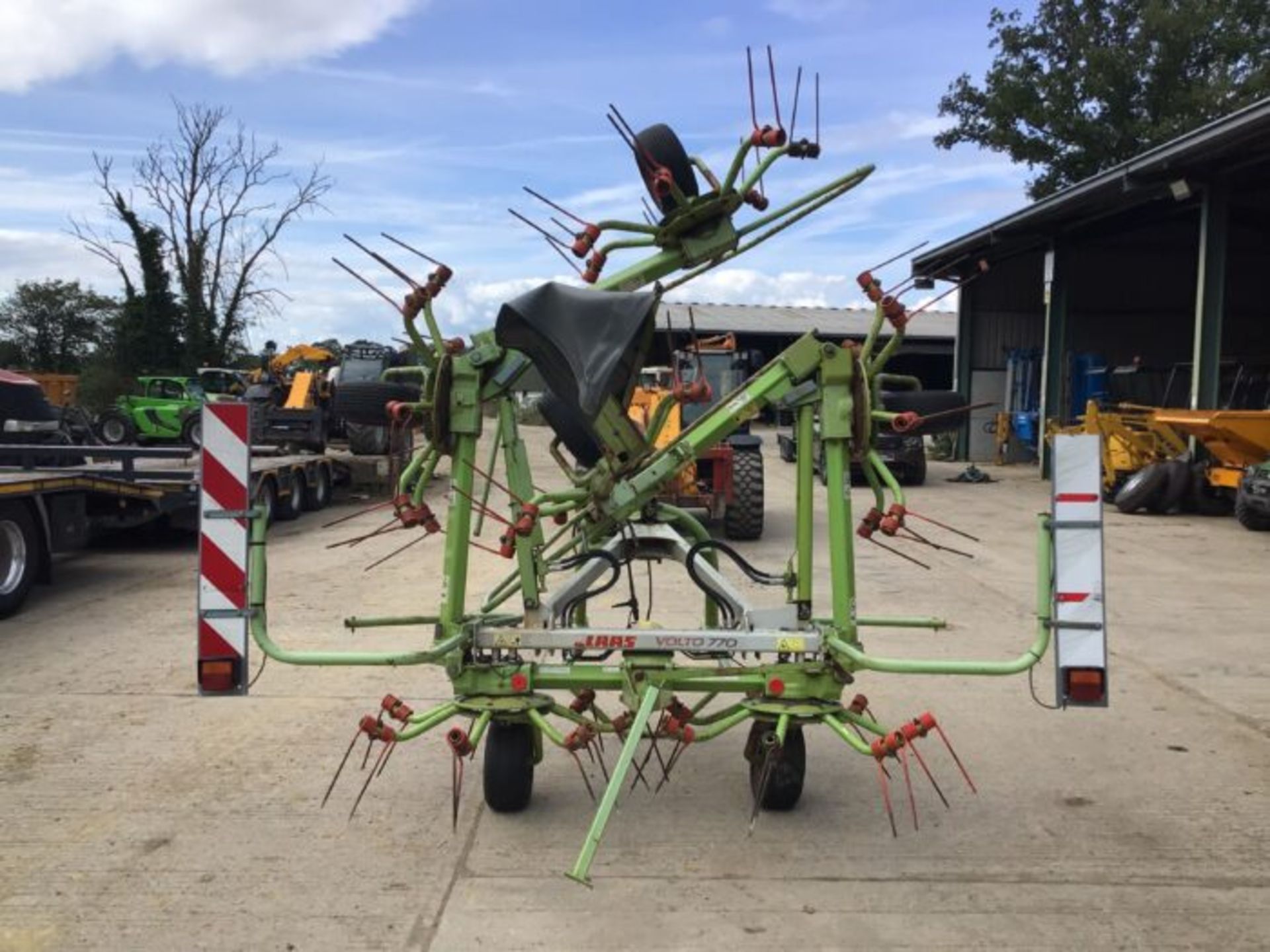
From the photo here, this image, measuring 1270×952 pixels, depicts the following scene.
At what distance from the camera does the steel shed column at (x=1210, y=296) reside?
1553 cm

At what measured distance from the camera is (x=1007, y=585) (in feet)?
30.1

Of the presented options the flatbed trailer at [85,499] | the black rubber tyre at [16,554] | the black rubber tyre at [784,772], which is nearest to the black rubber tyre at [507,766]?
the black rubber tyre at [784,772]

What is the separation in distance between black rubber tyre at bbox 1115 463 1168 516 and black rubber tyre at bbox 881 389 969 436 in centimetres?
1141

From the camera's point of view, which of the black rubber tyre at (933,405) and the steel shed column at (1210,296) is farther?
the steel shed column at (1210,296)

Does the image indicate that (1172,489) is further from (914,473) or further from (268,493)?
(268,493)

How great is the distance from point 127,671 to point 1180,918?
5.55 m

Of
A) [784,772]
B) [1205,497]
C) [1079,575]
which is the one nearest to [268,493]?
[784,772]

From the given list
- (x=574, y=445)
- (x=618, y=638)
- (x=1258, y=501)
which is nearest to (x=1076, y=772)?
(x=618, y=638)

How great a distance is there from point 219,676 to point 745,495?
26.5 feet

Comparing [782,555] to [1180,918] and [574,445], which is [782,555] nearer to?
[574,445]

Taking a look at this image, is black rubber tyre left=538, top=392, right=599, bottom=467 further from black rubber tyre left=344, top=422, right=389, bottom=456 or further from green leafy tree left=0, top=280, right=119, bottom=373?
green leafy tree left=0, top=280, right=119, bottom=373

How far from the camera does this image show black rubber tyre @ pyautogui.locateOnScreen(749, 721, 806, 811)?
4.10m

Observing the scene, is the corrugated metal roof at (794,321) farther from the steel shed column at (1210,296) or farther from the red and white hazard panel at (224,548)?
the red and white hazard panel at (224,548)

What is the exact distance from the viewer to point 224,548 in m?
3.69
